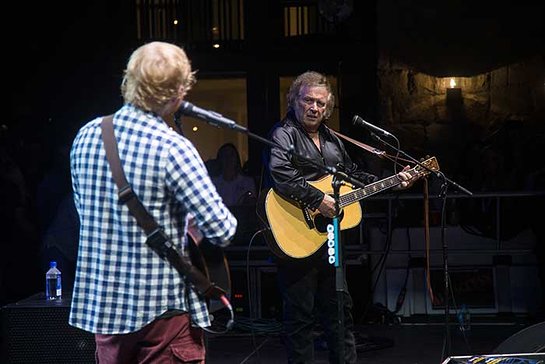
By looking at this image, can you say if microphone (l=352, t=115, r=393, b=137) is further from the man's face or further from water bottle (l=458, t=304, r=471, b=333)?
water bottle (l=458, t=304, r=471, b=333)

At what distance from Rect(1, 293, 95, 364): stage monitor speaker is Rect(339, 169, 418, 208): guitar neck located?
161cm

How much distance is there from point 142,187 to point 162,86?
354 millimetres

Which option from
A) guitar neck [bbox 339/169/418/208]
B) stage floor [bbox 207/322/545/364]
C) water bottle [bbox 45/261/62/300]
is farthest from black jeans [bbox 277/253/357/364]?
stage floor [bbox 207/322/545/364]

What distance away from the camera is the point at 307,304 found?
16.6 feet

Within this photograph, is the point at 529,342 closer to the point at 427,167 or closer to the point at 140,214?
the point at 427,167

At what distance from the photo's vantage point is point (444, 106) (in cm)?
927

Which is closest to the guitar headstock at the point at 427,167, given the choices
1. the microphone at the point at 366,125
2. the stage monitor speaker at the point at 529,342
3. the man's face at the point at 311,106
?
the microphone at the point at 366,125

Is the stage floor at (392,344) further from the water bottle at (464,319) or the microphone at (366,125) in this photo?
the microphone at (366,125)

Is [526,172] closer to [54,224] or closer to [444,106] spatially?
[444,106]

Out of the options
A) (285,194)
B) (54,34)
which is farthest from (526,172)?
(54,34)

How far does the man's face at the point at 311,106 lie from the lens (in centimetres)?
514

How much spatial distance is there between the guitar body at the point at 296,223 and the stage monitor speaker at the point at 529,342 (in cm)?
124

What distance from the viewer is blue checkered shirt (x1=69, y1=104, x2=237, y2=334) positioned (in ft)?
10.1

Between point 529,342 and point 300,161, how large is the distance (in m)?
1.55
